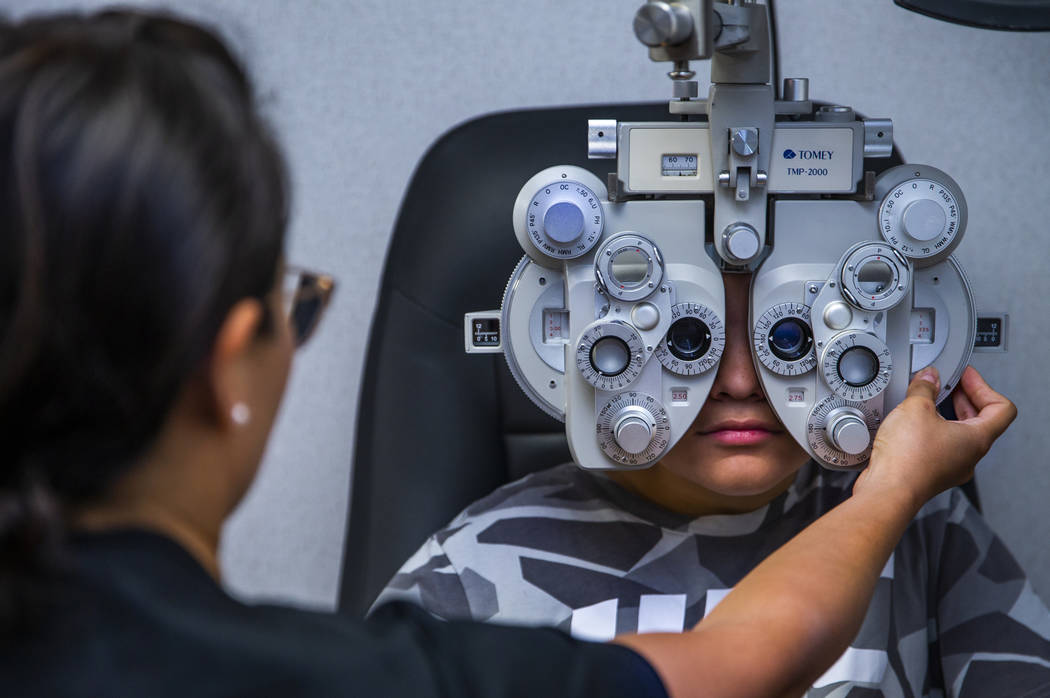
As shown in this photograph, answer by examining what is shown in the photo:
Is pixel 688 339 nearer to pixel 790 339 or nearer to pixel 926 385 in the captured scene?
pixel 790 339

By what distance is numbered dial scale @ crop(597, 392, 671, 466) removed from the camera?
97cm

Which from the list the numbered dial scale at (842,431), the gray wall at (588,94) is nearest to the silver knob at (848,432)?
the numbered dial scale at (842,431)

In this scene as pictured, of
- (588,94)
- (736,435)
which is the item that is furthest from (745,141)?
(588,94)

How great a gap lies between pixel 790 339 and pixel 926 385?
0.46ft

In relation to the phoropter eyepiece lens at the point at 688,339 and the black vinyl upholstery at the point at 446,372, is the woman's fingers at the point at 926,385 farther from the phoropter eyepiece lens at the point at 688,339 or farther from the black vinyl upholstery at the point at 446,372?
the black vinyl upholstery at the point at 446,372

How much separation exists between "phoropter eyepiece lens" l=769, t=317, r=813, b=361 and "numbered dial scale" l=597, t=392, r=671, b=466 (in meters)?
0.13

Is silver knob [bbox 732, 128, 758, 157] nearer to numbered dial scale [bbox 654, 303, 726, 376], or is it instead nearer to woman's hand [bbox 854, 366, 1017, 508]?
numbered dial scale [bbox 654, 303, 726, 376]

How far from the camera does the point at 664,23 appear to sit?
867 mm

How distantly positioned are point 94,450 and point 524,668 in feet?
0.90

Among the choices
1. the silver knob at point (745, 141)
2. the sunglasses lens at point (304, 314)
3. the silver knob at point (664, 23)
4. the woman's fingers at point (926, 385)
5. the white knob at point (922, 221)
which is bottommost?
the woman's fingers at point (926, 385)

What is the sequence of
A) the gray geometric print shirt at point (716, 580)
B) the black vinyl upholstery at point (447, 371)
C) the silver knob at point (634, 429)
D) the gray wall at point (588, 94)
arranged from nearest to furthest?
the silver knob at point (634, 429) → the gray geometric print shirt at point (716, 580) → the black vinyl upholstery at point (447, 371) → the gray wall at point (588, 94)

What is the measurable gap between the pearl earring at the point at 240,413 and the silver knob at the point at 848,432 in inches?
22.7

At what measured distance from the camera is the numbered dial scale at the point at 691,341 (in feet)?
3.18

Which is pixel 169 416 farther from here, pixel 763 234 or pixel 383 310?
pixel 383 310
